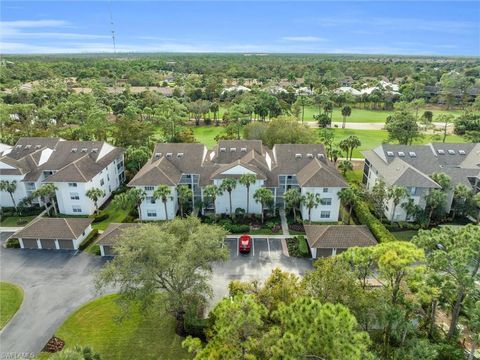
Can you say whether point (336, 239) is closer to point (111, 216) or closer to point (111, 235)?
point (111, 235)

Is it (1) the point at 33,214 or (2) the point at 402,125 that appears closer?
(1) the point at 33,214

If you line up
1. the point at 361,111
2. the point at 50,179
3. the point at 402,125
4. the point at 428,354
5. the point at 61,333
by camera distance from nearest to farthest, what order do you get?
the point at 428,354 → the point at 61,333 → the point at 50,179 → the point at 402,125 → the point at 361,111

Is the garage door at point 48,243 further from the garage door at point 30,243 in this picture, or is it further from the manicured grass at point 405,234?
the manicured grass at point 405,234

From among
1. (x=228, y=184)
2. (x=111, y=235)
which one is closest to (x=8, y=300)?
(x=111, y=235)

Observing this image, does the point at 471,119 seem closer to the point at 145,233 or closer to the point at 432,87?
the point at 432,87

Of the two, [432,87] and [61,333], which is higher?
[432,87]

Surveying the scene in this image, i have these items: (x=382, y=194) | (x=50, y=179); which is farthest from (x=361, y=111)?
(x=50, y=179)
